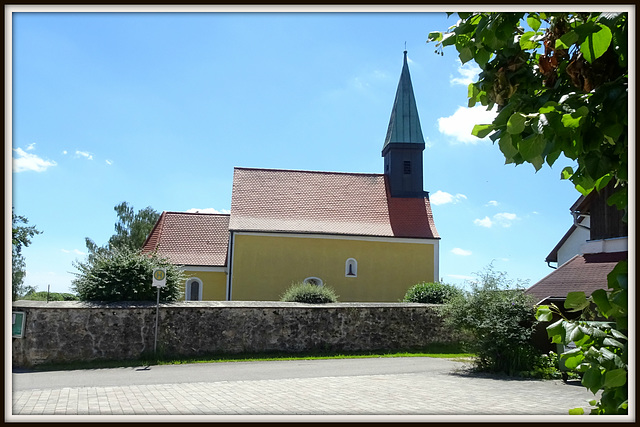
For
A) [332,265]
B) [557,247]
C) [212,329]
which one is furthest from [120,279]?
[557,247]

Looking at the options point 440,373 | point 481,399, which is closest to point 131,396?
point 481,399

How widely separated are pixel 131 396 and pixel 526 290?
1035 cm

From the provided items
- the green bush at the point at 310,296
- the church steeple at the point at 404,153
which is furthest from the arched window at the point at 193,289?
the church steeple at the point at 404,153

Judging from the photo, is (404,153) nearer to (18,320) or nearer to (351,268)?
(351,268)

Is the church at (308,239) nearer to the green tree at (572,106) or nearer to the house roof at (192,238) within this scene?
the house roof at (192,238)

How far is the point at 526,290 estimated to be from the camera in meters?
15.4

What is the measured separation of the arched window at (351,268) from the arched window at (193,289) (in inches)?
331

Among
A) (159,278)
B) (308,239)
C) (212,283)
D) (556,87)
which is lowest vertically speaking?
(159,278)

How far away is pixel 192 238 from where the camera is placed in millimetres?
34688

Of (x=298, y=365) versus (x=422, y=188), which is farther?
(x=422, y=188)

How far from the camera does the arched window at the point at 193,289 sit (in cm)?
3266

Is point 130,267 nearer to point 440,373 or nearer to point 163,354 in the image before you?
point 163,354

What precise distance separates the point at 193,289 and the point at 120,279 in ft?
50.6

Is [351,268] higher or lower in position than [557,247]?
lower
